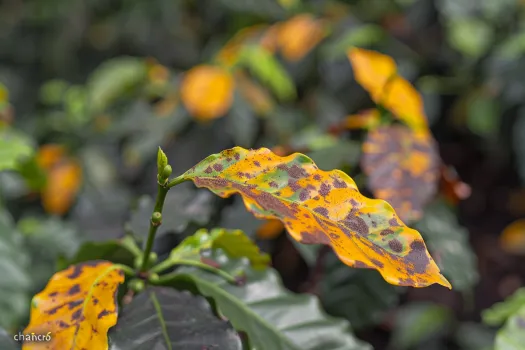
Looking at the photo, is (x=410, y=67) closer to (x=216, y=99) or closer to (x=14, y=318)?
(x=216, y=99)

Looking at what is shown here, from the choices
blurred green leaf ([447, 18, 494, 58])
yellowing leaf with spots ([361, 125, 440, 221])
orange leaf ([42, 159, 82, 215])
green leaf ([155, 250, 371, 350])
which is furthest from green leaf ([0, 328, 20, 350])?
blurred green leaf ([447, 18, 494, 58])

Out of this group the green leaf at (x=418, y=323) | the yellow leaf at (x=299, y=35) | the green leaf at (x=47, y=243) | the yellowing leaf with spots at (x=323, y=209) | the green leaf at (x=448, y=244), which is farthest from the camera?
the yellow leaf at (x=299, y=35)

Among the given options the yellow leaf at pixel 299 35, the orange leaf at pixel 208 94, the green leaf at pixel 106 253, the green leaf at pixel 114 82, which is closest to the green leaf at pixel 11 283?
the green leaf at pixel 106 253

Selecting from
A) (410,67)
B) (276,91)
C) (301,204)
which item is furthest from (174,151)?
(301,204)

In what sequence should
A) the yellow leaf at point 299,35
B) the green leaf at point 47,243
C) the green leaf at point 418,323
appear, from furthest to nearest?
the yellow leaf at point 299,35 < the green leaf at point 418,323 < the green leaf at point 47,243

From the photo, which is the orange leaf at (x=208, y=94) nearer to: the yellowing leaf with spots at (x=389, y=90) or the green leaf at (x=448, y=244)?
the yellowing leaf with spots at (x=389, y=90)

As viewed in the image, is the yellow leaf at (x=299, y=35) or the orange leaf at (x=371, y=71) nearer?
the orange leaf at (x=371, y=71)

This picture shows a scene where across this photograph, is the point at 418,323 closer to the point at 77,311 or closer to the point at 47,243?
the point at 47,243
